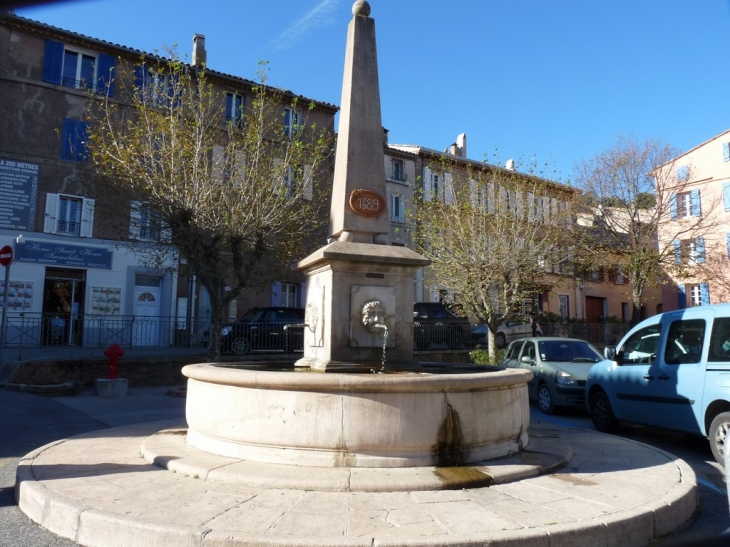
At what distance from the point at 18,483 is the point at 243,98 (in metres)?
22.7

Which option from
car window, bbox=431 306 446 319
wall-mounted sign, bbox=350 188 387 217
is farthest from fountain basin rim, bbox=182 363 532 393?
car window, bbox=431 306 446 319

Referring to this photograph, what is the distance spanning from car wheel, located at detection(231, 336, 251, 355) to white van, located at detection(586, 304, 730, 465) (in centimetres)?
1017

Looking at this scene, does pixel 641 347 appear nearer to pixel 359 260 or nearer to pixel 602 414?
pixel 602 414

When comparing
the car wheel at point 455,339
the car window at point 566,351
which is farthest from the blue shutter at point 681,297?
the car window at point 566,351

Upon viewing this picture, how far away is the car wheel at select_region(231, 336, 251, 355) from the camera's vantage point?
1636 cm

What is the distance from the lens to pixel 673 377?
729 cm

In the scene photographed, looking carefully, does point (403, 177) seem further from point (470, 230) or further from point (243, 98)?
point (470, 230)

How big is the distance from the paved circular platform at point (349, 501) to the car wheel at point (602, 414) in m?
3.03

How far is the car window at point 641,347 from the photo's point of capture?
8070 mm

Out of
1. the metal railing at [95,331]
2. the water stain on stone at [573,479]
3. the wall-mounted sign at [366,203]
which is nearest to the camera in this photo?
the water stain on stone at [573,479]

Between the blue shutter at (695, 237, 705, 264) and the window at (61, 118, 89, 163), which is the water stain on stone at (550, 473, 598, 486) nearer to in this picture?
the window at (61, 118, 89, 163)

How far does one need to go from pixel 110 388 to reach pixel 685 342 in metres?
11.1

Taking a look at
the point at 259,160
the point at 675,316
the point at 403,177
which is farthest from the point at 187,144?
the point at 403,177

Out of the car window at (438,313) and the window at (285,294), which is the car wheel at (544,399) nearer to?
the car window at (438,313)
